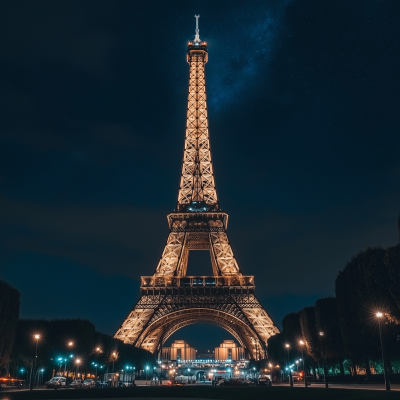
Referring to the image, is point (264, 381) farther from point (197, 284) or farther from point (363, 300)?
point (197, 284)

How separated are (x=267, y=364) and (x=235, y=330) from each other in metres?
22.0

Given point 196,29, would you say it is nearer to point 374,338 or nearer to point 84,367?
point 84,367

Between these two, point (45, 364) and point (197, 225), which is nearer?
point (45, 364)

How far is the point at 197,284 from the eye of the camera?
76375 mm

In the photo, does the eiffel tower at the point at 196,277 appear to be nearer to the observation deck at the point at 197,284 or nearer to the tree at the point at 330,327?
the observation deck at the point at 197,284

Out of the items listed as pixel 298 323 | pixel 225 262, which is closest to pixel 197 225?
pixel 225 262

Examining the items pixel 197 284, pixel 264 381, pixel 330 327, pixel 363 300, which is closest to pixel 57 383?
pixel 264 381

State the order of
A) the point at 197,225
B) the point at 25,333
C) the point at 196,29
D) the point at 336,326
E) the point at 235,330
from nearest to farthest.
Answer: the point at 336,326, the point at 25,333, the point at 197,225, the point at 235,330, the point at 196,29

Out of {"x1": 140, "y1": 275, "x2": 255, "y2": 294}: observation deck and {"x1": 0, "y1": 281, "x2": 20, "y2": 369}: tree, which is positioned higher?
{"x1": 140, "y1": 275, "x2": 255, "y2": 294}: observation deck

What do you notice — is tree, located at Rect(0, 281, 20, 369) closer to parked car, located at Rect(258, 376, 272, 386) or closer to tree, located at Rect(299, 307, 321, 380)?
parked car, located at Rect(258, 376, 272, 386)

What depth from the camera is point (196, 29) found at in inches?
4200

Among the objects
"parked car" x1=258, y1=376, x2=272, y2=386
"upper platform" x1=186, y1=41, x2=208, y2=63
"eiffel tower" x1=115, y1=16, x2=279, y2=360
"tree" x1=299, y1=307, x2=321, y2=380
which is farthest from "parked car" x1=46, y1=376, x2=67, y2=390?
"upper platform" x1=186, y1=41, x2=208, y2=63

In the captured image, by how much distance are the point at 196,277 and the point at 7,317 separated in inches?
1441

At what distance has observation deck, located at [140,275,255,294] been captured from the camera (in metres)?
→ 74.6
